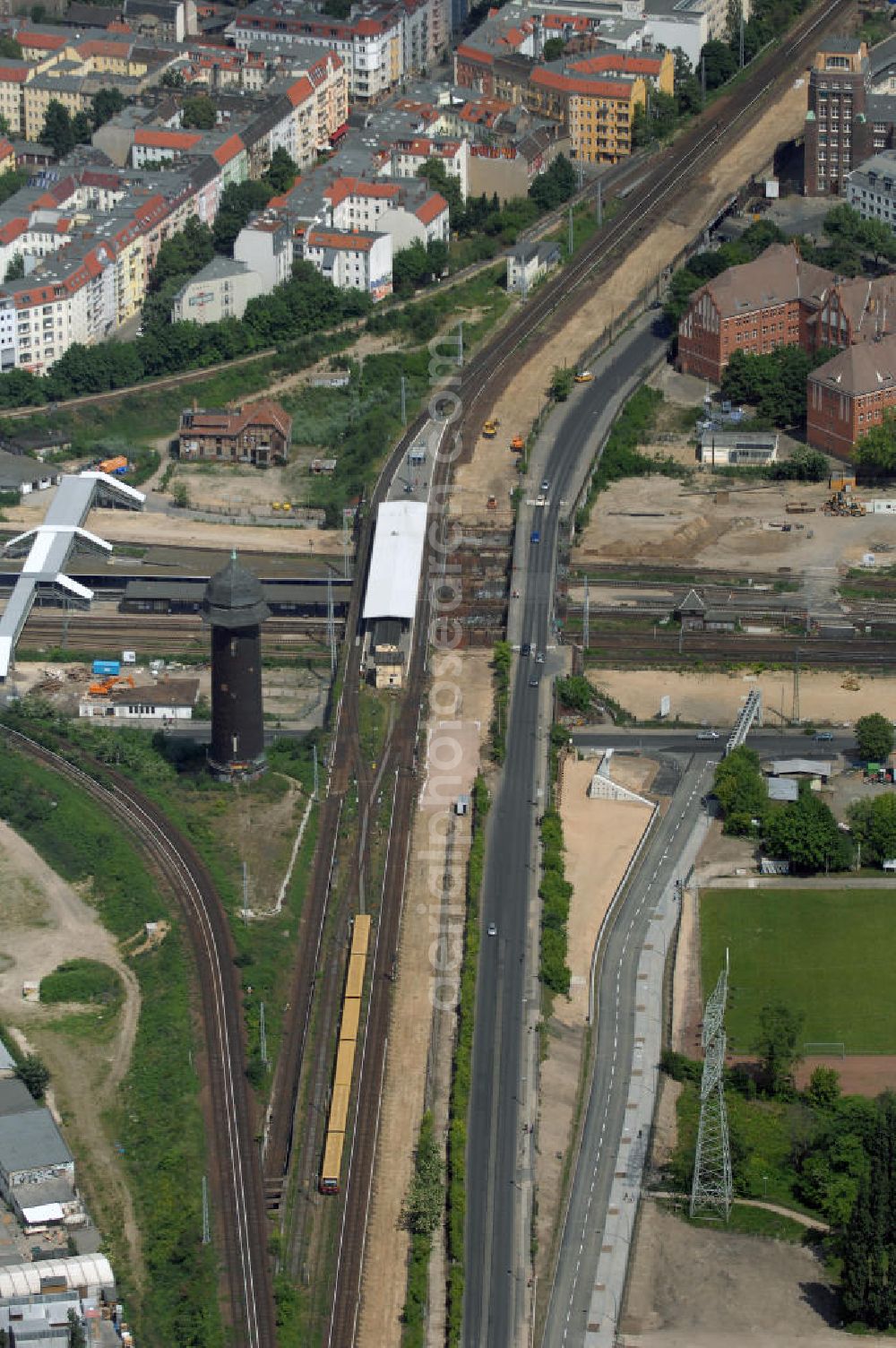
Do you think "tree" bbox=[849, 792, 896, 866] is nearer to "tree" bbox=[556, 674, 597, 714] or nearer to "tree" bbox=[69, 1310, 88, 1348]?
"tree" bbox=[556, 674, 597, 714]

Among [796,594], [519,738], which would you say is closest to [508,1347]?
[519,738]

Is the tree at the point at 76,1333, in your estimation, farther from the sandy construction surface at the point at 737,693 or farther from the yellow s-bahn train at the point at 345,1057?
the sandy construction surface at the point at 737,693

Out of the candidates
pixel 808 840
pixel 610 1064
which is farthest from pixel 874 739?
pixel 610 1064

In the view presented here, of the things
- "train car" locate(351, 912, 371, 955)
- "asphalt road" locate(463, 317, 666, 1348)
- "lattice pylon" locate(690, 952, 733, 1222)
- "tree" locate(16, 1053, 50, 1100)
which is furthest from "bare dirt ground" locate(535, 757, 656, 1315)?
"tree" locate(16, 1053, 50, 1100)

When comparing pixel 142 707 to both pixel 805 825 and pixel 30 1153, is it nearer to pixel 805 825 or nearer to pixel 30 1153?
pixel 805 825

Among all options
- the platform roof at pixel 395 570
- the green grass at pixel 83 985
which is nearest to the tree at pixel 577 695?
the platform roof at pixel 395 570

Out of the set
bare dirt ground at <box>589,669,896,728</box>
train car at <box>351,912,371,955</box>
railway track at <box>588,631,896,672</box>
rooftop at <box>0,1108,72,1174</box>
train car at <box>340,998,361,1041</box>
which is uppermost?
railway track at <box>588,631,896,672</box>

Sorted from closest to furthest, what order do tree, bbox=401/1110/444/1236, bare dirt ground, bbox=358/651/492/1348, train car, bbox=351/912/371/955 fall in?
1. bare dirt ground, bbox=358/651/492/1348
2. tree, bbox=401/1110/444/1236
3. train car, bbox=351/912/371/955
